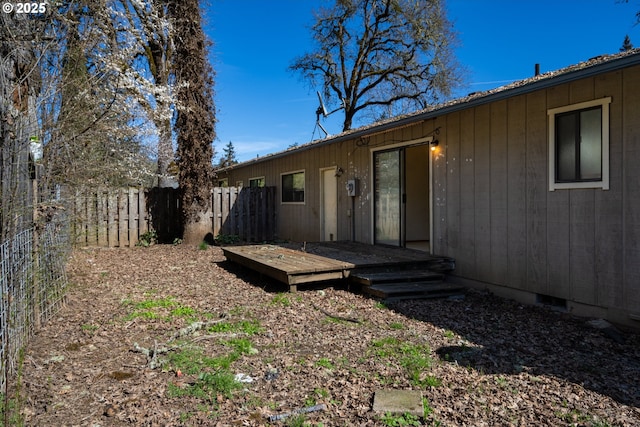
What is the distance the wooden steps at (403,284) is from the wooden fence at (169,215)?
6009 mm

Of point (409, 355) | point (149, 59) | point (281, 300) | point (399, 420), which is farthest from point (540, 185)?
point (149, 59)

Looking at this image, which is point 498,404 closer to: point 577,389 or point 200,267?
point 577,389

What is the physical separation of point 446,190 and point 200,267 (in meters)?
4.83

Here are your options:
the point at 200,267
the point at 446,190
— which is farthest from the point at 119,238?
the point at 446,190

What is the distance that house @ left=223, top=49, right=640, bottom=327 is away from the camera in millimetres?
4461

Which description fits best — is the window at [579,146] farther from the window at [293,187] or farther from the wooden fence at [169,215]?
the wooden fence at [169,215]

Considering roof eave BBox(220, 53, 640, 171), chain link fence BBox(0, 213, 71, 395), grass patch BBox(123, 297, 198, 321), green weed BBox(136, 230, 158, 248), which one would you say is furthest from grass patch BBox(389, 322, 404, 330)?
green weed BBox(136, 230, 158, 248)

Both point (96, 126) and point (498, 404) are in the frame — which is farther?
point (96, 126)

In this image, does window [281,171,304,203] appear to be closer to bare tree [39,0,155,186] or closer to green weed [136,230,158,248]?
green weed [136,230,158,248]

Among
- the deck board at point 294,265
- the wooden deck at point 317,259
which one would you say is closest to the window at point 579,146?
the wooden deck at point 317,259

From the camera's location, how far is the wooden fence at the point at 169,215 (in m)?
10.5

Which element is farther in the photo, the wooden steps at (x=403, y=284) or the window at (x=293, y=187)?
the window at (x=293, y=187)

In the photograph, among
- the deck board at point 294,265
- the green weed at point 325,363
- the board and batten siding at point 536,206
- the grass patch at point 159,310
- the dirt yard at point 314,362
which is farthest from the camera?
the deck board at point 294,265

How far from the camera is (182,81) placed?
34.7 feet
